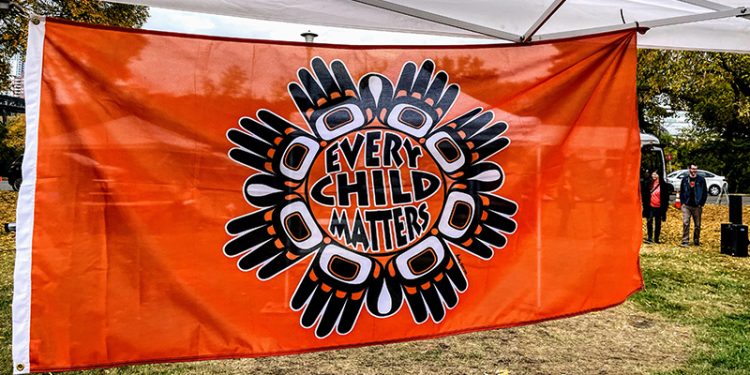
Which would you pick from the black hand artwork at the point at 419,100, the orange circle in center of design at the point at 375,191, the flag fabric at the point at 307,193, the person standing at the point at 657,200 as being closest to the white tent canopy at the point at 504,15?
the flag fabric at the point at 307,193

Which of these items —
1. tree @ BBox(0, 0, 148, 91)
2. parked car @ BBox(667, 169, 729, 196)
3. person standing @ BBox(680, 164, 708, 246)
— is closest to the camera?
tree @ BBox(0, 0, 148, 91)

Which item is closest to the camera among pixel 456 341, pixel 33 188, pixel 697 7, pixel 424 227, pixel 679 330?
pixel 33 188

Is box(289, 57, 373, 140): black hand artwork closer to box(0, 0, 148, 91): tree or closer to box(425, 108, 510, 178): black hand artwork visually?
box(425, 108, 510, 178): black hand artwork

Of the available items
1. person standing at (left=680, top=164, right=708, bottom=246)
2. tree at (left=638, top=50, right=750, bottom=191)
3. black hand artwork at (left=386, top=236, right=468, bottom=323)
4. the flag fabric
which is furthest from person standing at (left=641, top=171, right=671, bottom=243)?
black hand artwork at (left=386, top=236, right=468, bottom=323)

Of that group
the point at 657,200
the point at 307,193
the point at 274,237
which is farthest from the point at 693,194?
the point at 274,237

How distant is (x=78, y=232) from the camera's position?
8.48ft

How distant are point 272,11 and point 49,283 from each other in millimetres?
1923

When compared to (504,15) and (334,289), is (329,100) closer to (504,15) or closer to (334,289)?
(334,289)

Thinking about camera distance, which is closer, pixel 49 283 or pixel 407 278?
pixel 49 283

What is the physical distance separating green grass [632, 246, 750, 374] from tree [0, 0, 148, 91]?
1030cm

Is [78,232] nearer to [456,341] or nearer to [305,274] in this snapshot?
[305,274]

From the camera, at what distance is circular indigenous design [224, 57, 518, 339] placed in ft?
9.42

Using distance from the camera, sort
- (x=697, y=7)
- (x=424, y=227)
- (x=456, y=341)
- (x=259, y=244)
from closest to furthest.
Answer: (x=259, y=244) → (x=424, y=227) → (x=697, y=7) → (x=456, y=341)

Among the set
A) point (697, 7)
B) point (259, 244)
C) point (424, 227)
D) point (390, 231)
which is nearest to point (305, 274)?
point (259, 244)
